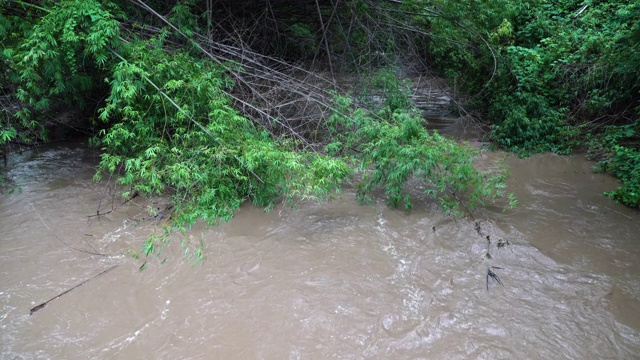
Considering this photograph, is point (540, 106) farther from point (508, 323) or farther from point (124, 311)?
point (124, 311)

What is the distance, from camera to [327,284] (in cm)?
403

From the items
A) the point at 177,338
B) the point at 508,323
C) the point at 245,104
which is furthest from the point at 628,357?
the point at 245,104

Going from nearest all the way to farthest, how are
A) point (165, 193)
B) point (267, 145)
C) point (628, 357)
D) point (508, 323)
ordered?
point (628, 357), point (508, 323), point (267, 145), point (165, 193)

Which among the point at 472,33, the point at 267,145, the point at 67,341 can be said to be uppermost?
the point at 472,33

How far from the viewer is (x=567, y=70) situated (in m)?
7.64

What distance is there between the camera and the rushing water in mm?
3371

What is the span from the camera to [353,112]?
564 cm

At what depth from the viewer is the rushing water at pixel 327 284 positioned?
133 inches

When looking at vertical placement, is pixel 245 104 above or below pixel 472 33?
below

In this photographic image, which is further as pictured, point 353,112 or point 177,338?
point 353,112

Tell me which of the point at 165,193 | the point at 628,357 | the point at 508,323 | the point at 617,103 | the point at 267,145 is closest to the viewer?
the point at 628,357

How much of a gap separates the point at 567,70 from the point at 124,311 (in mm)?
7970

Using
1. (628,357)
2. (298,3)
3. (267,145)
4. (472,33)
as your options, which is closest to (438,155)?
(267,145)

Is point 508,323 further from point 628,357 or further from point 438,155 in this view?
point 438,155
